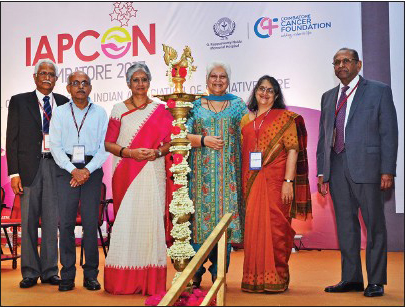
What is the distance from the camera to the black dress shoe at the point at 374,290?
123 inches

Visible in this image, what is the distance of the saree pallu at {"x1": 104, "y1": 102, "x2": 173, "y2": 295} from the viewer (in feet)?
10.7

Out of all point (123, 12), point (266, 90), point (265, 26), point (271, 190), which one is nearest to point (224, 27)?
point (265, 26)

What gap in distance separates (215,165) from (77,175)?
3.18ft

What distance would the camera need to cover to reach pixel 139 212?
331cm

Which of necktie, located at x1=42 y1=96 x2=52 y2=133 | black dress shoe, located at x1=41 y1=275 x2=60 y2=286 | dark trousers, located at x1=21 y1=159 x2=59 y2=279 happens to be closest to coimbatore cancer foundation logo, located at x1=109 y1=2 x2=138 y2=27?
necktie, located at x1=42 y1=96 x2=52 y2=133

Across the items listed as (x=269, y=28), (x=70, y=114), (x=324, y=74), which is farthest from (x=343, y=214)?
(x=269, y=28)

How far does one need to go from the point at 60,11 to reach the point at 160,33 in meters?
1.61

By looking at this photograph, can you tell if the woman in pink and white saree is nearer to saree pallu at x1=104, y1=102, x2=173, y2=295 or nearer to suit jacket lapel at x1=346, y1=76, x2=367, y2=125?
saree pallu at x1=104, y1=102, x2=173, y2=295

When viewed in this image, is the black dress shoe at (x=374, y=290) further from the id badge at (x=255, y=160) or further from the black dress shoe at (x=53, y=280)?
the black dress shoe at (x=53, y=280)

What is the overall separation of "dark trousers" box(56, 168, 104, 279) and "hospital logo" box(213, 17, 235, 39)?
342 centimetres

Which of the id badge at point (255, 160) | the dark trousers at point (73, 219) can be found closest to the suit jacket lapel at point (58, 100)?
the dark trousers at point (73, 219)

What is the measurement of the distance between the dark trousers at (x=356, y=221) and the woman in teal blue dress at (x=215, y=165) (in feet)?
2.20

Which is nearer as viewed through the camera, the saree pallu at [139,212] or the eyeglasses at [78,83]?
the saree pallu at [139,212]

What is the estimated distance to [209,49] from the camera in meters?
6.39
